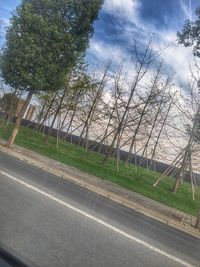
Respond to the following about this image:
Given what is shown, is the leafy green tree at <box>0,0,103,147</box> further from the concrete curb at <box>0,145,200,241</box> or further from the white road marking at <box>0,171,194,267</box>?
the white road marking at <box>0,171,194,267</box>

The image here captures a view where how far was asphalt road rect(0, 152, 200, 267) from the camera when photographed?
15.7 feet

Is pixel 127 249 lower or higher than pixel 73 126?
lower

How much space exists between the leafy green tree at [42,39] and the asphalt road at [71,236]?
10.8 meters

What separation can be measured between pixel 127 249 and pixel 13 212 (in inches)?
77.1

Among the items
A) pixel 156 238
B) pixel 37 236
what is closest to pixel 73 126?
pixel 156 238

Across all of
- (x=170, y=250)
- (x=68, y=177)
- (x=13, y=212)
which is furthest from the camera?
(x=68, y=177)

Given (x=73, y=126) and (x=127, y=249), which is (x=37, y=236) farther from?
(x=73, y=126)

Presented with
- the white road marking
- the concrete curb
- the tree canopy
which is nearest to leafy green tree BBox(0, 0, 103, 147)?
the tree canopy

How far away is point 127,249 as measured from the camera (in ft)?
Answer: 19.8

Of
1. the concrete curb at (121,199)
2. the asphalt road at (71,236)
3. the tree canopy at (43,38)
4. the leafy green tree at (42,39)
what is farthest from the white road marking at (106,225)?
the tree canopy at (43,38)

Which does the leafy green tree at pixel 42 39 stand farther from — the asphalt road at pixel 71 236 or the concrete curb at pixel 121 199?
the asphalt road at pixel 71 236

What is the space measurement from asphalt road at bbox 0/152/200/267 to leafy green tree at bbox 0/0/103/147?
423 inches

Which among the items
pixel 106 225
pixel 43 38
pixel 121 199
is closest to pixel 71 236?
pixel 106 225

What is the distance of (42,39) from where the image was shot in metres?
18.8
